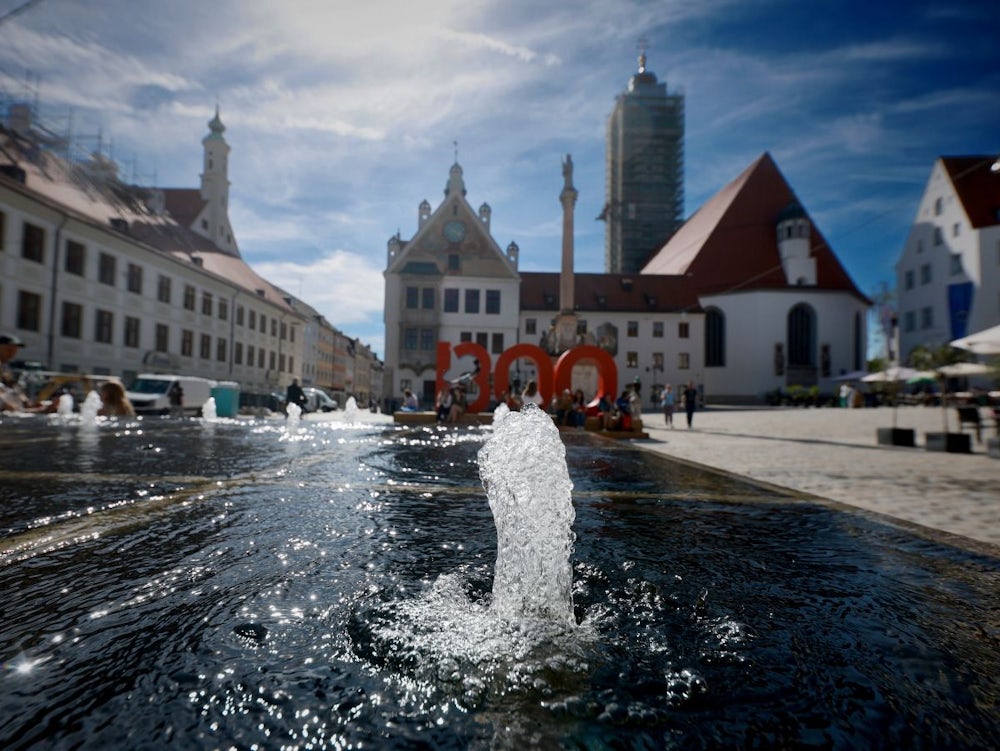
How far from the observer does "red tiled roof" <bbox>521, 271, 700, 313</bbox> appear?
46.6 metres

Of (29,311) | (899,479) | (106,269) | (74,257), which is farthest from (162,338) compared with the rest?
(899,479)

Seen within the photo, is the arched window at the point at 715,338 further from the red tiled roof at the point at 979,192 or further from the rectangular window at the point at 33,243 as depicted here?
the rectangular window at the point at 33,243

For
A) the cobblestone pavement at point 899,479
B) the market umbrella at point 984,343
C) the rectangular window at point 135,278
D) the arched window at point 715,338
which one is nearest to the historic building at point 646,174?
the arched window at point 715,338

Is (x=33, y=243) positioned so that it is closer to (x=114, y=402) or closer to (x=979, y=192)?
(x=114, y=402)

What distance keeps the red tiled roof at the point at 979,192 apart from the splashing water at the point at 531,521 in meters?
52.4

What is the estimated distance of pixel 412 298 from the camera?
39875 millimetres

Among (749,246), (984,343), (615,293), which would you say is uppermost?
(749,246)

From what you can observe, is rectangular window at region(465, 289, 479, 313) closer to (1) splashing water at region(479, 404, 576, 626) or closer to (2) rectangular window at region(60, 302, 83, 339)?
(2) rectangular window at region(60, 302, 83, 339)

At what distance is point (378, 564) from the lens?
1824mm

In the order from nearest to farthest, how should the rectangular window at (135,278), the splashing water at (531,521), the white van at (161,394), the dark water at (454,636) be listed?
the dark water at (454,636), the splashing water at (531,521), the white van at (161,394), the rectangular window at (135,278)

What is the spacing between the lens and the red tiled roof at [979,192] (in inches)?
1613

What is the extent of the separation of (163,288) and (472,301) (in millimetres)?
19201

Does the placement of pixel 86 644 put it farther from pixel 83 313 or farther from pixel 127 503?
pixel 83 313

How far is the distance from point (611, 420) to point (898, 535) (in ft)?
37.8
